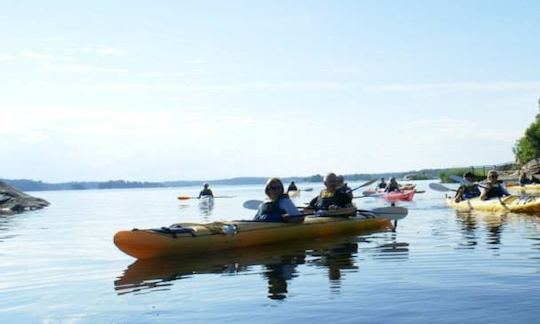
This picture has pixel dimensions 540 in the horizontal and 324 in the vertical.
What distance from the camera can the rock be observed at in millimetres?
40438

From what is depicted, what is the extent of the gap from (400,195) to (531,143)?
136 ft

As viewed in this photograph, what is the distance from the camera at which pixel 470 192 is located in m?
27.2

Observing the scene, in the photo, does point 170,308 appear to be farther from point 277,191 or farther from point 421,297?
point 277,191

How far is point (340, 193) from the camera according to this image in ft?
58.9

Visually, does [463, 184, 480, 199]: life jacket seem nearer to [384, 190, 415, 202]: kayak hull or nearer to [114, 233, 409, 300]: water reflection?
[384, 190, 415, 202]: kayak hull

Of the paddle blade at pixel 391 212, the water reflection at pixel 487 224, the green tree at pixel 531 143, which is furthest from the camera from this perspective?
the green tree at pixel 531 143

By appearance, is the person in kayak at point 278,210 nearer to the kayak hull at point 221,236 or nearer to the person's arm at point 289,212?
the person's arm at point 289,212

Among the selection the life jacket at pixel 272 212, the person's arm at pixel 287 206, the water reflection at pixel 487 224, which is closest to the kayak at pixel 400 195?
the water reflection at pixel 487 224

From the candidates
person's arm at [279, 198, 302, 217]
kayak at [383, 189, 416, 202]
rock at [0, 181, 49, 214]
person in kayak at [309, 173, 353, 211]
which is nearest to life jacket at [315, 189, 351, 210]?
person in kayak at [309, 173, 353, 211]

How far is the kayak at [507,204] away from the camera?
21.5 meters

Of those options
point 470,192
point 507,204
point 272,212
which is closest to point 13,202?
point 470,192

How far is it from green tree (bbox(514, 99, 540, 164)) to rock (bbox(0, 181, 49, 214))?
5165cm

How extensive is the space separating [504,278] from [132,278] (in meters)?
6.23

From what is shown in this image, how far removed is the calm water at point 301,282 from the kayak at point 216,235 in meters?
0.33
